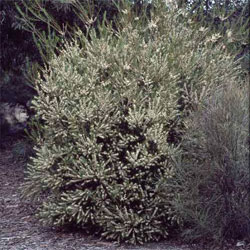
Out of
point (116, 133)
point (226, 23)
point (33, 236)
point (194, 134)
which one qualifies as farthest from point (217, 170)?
point (226, 23)

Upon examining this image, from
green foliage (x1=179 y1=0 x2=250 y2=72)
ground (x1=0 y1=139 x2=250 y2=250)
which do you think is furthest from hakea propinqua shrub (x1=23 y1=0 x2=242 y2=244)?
green foliage (x1=179 y1=0 x2=250 y2=72)

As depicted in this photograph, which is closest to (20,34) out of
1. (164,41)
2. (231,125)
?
(164,41)

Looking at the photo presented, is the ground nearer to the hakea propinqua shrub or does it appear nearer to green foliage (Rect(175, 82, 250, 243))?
the hakea propinqua shrub

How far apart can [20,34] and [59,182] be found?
21.2 ft

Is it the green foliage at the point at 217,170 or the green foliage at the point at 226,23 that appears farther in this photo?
the green foliage at the point at 226,23

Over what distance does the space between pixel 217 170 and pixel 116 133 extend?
126 centimetres

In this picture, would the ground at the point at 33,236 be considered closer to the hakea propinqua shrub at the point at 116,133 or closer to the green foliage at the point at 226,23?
the hakea propinqua shrub at the point at 116,133

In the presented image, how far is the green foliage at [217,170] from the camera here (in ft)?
17.9

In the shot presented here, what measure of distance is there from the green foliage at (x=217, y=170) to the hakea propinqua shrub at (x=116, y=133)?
10.0 inches

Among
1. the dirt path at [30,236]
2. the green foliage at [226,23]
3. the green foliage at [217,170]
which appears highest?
the green foliage at [226,23]

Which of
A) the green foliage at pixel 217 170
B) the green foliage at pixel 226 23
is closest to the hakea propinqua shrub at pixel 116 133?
the green foliage at pixel 217 170

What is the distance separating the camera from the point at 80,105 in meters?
6.26

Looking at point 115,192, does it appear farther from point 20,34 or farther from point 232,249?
point 20,34

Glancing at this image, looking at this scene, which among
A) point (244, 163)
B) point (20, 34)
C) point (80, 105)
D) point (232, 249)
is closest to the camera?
point (244, 163)
